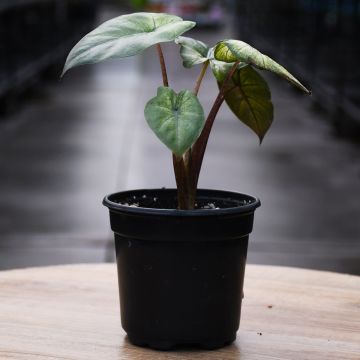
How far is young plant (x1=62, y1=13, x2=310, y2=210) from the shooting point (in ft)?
4.52

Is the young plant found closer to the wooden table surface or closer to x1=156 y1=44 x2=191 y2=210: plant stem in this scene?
x1=156 y1=44 x2=191 y2=210: plant stem

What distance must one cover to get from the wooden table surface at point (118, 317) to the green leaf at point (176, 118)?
0.34 m

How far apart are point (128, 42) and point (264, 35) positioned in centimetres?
1884

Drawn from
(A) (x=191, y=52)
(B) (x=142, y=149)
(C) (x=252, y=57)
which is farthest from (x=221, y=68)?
→ (B) (x=142, y=149)

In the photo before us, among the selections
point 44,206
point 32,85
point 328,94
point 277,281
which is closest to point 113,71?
point 32,85

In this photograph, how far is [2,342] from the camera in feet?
4.97

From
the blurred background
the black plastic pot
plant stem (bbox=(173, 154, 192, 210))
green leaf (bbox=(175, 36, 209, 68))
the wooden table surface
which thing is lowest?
the blurred background

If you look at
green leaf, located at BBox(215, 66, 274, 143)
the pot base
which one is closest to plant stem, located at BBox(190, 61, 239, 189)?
green leaf, located at BBox(215, 66, 274, 143)

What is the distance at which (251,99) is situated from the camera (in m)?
1.67

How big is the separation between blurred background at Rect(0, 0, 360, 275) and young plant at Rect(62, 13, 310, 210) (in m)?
3.27

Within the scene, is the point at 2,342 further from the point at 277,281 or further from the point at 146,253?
the point at 277,281

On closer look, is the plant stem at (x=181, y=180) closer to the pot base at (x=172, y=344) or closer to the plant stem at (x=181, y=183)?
the plant stem at (x=181, y=183)

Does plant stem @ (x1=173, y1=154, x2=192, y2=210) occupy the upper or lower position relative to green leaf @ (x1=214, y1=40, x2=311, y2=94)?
lower

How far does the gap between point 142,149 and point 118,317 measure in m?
7.04
